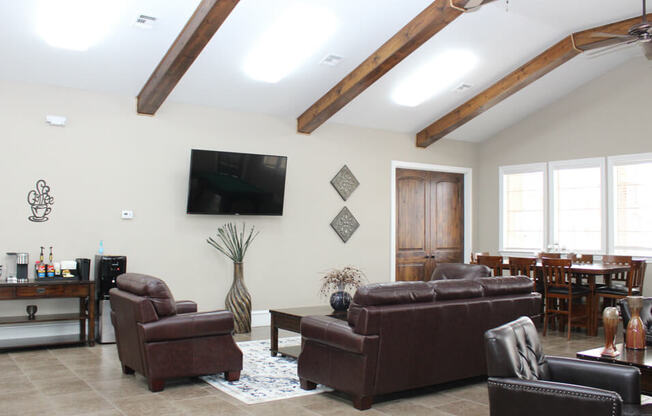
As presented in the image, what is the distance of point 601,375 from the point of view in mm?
2893

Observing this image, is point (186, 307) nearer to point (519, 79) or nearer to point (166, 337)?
point (166, 337)

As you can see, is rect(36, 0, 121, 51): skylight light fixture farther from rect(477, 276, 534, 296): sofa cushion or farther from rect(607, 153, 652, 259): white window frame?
rect(607, 153, 652, 259): white window frame

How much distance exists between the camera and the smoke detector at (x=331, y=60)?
6432 mm

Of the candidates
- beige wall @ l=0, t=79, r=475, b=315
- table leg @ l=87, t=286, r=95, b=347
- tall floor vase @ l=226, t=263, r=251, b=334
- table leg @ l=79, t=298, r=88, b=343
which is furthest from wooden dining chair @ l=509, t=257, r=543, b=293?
table leg @ l=79, t=298, r=88, b=343

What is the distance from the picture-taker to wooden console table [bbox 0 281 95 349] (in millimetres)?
5555

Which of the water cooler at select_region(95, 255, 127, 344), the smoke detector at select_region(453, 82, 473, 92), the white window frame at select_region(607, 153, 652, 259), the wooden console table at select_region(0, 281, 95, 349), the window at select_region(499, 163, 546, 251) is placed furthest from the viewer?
the window at select_region(499, 163, 546, 251)

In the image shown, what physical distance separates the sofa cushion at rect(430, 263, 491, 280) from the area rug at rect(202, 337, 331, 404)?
2323mm

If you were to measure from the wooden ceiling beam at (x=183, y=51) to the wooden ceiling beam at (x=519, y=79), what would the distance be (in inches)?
145

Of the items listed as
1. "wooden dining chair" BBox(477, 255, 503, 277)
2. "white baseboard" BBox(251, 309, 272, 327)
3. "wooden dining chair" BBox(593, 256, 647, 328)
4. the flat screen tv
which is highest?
the flat screen tv

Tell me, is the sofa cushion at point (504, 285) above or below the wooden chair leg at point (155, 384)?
above

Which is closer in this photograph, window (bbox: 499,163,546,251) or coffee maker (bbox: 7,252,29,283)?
coffee maker (bbox: 7,252,29,283)

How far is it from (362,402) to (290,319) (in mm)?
1423

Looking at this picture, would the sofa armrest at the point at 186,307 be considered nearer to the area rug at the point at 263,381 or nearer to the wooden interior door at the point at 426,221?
the area rug at the point at 263,381

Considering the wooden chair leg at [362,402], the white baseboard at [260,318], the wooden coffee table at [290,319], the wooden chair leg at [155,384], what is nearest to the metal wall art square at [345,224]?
the white baseboard at [260,318]
